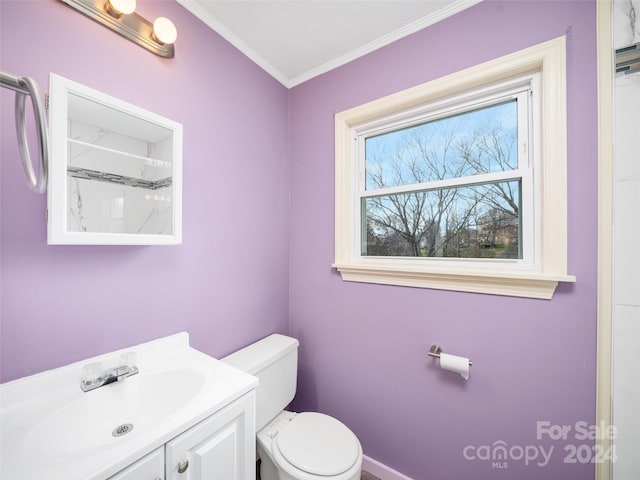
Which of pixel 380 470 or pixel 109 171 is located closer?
pixel 109 171

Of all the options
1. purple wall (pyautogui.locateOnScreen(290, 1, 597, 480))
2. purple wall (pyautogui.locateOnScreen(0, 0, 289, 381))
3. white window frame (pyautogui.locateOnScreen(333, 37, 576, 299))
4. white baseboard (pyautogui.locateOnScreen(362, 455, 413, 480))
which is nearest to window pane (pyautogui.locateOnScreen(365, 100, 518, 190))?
white window frame (pyautogui.locateOnScreen(333, 37, 576, 299))

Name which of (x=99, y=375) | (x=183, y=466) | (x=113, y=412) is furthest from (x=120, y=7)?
(x=183, y=466)

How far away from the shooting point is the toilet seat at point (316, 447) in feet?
3.30

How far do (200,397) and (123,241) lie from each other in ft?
1.94

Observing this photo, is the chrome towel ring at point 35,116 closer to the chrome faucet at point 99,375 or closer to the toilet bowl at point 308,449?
the chrome faucet at point 99,375

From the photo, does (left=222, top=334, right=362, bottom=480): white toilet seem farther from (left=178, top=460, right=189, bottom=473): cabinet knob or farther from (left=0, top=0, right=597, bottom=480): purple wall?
(left=178, top=460, right=189, bottom=473): cabinet knob

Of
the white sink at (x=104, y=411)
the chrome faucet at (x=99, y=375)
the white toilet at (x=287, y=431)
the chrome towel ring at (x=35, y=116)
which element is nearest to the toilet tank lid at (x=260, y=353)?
the white toilet at (x=287, y=431)

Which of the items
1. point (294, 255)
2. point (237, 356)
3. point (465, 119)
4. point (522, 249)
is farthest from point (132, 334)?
point (465, 119)

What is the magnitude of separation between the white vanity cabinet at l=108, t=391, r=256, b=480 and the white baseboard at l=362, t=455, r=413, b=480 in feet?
2.83

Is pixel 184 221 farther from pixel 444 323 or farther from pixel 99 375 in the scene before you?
pixel 444 323

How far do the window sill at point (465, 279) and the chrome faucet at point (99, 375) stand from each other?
107cm

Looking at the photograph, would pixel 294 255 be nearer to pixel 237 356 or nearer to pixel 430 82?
pixel 237 356

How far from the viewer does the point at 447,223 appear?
1.31 m

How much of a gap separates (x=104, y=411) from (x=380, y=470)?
1413 millimetres
